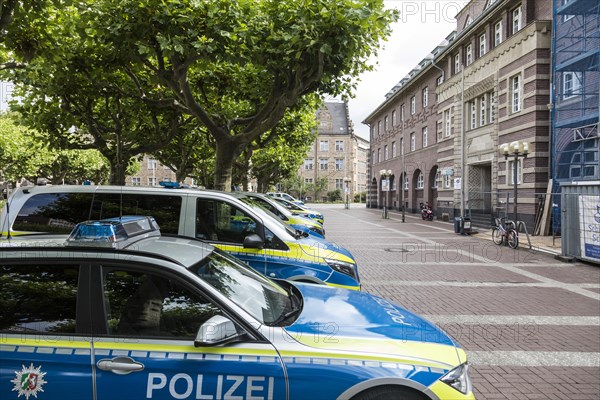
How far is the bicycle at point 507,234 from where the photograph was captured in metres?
15.1

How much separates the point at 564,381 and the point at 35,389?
4702 mm

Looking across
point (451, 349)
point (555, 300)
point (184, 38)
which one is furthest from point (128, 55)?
point (555, 300)

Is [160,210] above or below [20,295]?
above

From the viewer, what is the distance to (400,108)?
41.8m

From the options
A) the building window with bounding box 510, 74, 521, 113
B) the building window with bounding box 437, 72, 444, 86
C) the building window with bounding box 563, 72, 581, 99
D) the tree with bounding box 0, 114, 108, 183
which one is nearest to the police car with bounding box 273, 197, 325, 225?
the building window with bounding box 510, 74, 521, 113

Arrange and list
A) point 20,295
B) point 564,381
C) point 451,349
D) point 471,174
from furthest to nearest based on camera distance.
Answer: point 471,174 < point 564,381 < point 451,349 < point 20,295

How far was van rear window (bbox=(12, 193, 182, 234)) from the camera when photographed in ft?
17.2

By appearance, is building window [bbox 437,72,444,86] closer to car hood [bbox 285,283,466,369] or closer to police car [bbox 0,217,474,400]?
car hood [bbox 285,283,466,369]

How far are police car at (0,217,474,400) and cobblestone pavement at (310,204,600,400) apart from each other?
1.96m

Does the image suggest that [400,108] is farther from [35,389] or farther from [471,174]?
[35,389]

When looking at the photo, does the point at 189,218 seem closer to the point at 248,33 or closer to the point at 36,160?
the point at 248,33

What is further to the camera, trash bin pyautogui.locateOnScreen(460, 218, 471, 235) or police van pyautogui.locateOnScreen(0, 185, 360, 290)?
trash bin pyautogui.locateOnScreen(460, 218, 471, 235)

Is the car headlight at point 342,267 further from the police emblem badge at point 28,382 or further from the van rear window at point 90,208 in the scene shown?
the police emblem badge at point 28,382

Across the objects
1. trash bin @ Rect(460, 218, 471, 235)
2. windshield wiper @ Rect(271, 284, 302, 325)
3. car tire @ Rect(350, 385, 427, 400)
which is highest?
windshield wiper @ Rect(271, 284, 302, 325)
